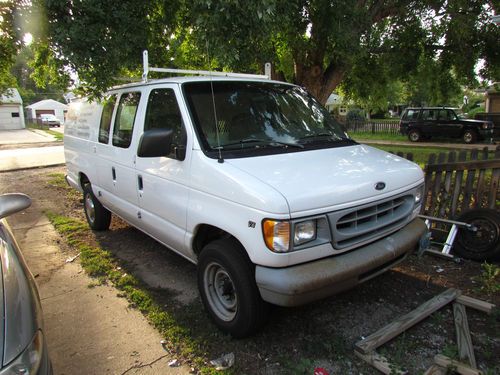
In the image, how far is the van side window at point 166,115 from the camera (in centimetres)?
353

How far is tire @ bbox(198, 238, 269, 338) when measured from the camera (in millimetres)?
2863

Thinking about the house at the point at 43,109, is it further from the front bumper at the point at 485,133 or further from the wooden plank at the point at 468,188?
the wooden plank at the point at 468,188

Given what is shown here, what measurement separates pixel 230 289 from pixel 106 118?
3.00m

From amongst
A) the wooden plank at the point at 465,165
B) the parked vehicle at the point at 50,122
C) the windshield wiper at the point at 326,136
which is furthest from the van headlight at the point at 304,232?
the parked vehicle at the point at 50,122

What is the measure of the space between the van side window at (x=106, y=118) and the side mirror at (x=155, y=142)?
187 centimetres

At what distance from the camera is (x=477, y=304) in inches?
136

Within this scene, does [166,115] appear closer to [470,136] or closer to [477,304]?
[477,304]

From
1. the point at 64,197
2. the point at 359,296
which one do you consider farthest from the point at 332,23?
the point at 64,197

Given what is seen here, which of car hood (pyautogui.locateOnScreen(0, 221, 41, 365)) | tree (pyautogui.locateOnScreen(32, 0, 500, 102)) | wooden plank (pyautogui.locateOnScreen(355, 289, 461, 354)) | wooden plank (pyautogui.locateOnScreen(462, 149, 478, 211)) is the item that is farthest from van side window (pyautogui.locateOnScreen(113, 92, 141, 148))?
wooden plank (pyautogui.locateOnScreen(462, 149, 478, 211))

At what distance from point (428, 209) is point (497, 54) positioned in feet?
20.1

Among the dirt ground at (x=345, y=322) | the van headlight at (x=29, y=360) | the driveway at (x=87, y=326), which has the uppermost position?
the van headlight at (x=29, y=360)

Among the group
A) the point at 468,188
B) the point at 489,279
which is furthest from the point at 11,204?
the point at 468,188

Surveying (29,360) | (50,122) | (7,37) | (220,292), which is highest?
(7,37)

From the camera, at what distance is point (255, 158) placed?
3.13m
